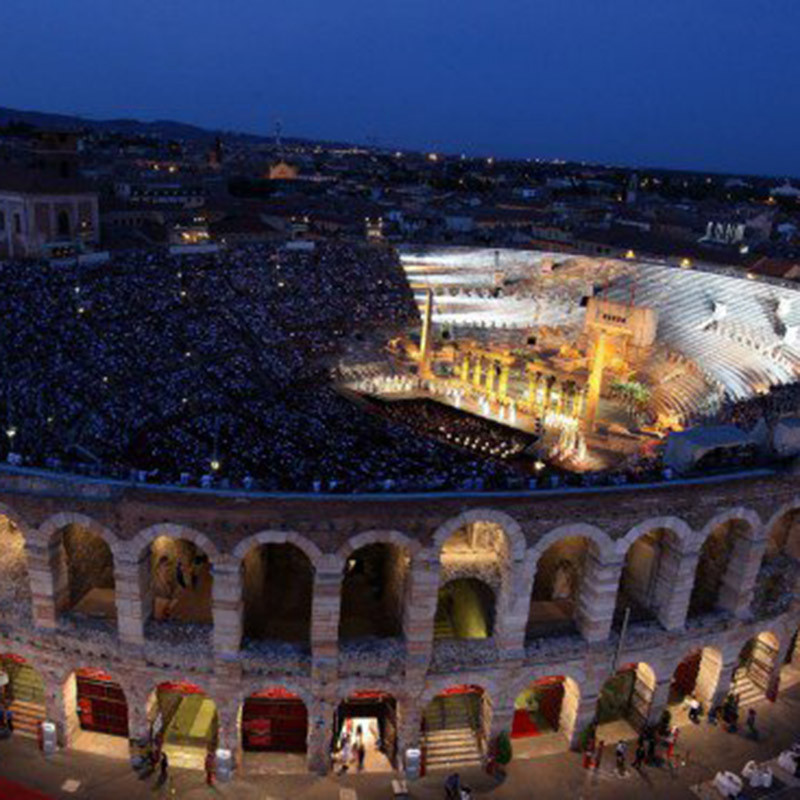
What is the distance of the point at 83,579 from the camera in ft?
93.5

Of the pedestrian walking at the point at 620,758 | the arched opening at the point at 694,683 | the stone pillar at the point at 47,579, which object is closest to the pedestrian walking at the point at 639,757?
the pedestrian walking at the point at 620,758

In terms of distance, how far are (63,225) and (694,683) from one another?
51.6 metres

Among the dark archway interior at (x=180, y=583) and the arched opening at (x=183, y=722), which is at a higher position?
the dark archway interior at (x=180, y=583)

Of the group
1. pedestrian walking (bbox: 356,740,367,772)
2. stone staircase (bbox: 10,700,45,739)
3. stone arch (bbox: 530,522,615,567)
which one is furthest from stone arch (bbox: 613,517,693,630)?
stone staircase (bbox: 10,700,45,739)

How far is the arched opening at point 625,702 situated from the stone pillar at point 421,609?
752 cm

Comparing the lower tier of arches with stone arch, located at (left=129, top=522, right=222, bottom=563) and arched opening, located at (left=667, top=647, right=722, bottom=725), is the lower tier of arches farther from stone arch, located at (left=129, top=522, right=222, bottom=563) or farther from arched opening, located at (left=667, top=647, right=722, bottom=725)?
stone arch, located at (left=129, top=522, right=222, bottom=563)

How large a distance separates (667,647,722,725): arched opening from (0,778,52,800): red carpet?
21364mm

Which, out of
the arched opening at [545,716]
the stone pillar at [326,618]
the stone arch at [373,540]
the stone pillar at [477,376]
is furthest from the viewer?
the stone pillar at [477,376]

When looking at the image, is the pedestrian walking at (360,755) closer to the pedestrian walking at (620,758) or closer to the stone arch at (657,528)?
the pedestrian walking at (620,758)

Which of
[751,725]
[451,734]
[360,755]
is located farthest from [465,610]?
[751,725]

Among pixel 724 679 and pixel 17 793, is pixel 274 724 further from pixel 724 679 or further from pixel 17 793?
pixel 724 679

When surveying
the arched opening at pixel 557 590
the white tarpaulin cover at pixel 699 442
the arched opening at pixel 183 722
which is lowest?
the arched opening at pixel 183 722

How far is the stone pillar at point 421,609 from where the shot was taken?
25047 millimetres

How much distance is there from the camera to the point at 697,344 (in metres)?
61.8
